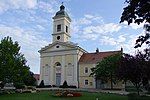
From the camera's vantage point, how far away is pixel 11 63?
3550cm

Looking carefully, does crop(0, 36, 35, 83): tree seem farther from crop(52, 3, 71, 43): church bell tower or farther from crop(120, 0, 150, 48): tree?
crop(120, 0, 150, 48): tree

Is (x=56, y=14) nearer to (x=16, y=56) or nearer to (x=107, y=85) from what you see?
(x=107, y=85)

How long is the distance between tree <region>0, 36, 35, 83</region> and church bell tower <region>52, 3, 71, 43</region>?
81.3ft

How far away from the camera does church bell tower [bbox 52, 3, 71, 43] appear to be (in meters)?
62.9

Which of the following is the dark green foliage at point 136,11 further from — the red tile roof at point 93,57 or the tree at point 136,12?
the red tile roof at point 93,57

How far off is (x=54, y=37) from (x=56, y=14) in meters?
6.52

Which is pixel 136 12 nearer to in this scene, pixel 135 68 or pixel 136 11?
pixel 136 11

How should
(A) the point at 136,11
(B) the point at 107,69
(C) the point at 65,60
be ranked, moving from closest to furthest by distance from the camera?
(A) the point at 136,11
(B) the point at 107,69
(C) the point at 65,60

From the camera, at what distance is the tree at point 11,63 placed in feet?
116

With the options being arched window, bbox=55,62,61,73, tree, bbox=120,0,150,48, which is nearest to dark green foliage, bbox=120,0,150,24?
tree, bbox=120,0,150,48

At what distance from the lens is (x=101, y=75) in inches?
1852

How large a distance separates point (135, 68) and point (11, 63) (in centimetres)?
1824

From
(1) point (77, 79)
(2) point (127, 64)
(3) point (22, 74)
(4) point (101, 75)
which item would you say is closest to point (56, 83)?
(1) point (77, 79)

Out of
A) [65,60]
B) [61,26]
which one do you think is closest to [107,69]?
[65,60]
